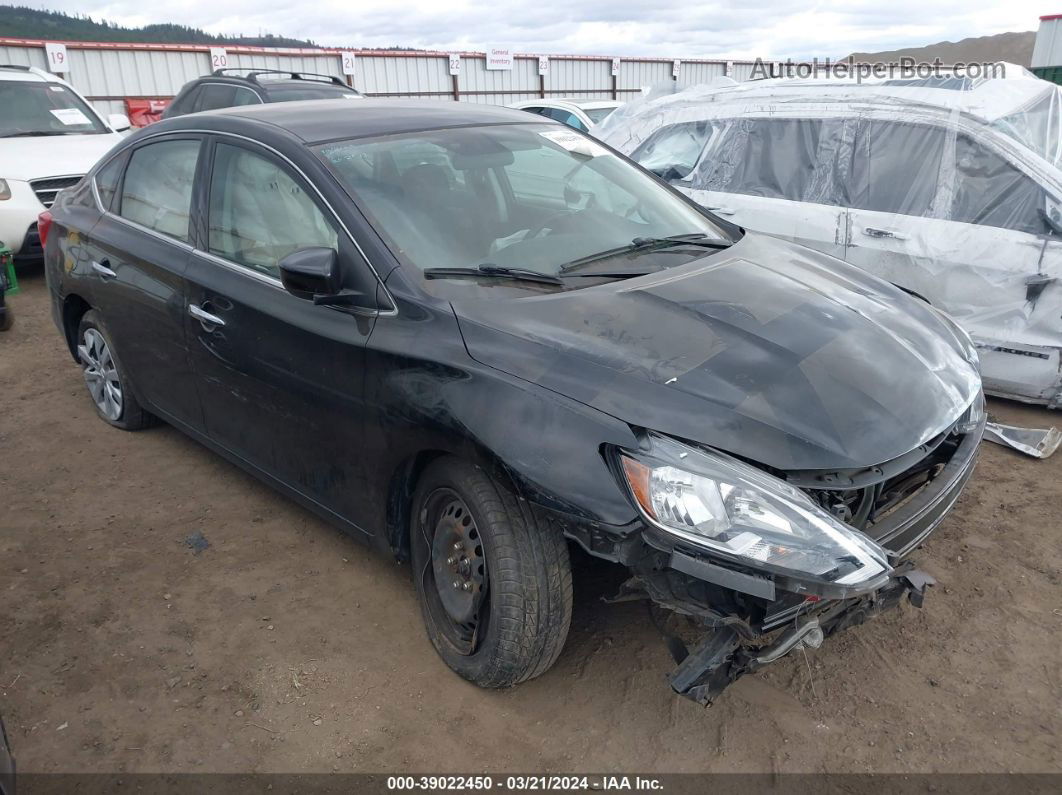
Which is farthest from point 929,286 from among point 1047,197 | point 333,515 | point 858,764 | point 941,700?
point 333,515

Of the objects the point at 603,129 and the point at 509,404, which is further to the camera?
the point at 603,129

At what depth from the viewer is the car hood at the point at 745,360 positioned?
2211 mm

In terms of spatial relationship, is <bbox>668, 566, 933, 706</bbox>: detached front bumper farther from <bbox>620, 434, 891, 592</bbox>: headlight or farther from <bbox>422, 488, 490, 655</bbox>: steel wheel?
<bbox>422, 488, 490, 655</bbox>: steel wheel

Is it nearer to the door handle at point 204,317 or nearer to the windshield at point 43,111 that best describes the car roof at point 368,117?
the door handle at point 204,317

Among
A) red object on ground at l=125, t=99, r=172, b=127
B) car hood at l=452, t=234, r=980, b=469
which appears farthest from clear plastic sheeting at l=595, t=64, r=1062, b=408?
red object on ground at l=125, t=99, r=172, b=127

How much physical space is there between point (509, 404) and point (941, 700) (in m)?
1.70

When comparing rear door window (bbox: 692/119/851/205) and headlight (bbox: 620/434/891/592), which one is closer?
headlight (bbox: 620/434/891/592)

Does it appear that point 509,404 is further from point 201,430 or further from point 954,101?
point 954,101

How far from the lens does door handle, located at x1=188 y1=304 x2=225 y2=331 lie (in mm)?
3309

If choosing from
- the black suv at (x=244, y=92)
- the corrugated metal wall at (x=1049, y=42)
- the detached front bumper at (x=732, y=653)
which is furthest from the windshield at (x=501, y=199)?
the corrugated metal wall at (x=1049, y=42)

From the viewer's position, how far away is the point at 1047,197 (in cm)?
462

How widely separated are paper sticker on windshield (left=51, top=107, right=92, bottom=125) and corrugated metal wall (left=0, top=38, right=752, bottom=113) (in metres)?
4.68

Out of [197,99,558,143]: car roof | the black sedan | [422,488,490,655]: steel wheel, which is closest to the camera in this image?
the black sedan

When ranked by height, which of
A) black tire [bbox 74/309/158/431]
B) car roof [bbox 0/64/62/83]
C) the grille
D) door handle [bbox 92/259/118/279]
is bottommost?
black tire [bbox 74/309/158/431]
